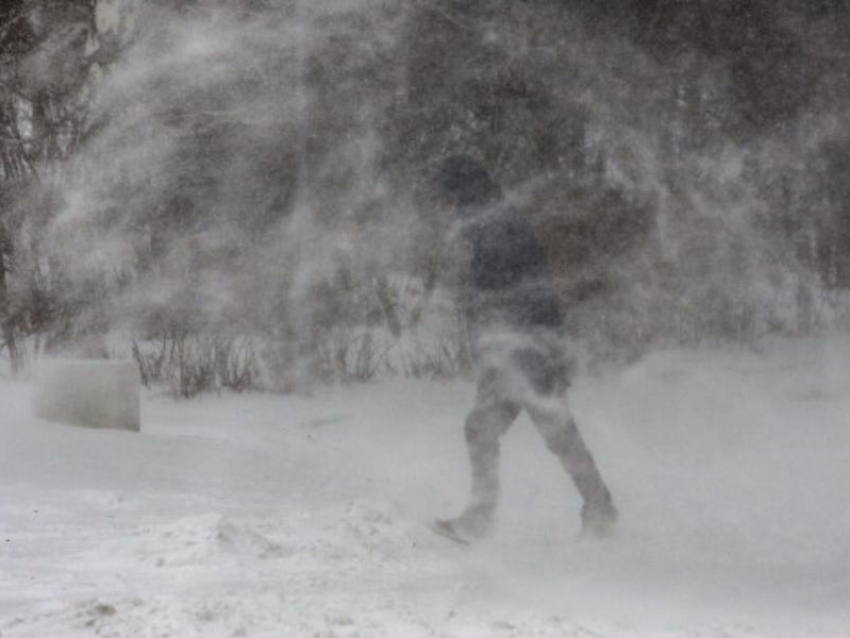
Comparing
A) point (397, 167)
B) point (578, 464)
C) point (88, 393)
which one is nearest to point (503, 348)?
point (578, 464)

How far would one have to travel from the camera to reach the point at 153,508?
4.61 metres

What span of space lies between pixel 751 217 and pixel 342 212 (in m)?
3.56

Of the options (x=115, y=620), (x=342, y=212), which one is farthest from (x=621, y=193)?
(x=115, y=620)

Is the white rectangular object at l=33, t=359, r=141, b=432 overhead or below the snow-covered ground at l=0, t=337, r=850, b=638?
overhead

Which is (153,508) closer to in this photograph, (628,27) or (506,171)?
(506,171)

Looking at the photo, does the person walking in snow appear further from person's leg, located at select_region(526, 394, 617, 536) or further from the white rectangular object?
the white rectangular object

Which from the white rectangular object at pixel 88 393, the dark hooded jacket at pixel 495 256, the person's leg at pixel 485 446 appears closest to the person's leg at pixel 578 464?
the person's leg at pixel 485 446

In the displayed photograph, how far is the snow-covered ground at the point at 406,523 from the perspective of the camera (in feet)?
10.4

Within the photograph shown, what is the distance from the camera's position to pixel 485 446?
479 cm

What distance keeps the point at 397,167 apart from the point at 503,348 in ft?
16.7

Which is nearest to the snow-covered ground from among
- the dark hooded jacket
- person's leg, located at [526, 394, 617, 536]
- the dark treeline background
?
person's leg, located at [526, 394, 617, 536]

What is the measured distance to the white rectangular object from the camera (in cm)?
625

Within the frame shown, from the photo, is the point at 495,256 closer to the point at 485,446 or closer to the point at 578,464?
the point at 485,446

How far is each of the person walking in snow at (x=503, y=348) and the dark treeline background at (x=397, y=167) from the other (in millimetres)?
4399
